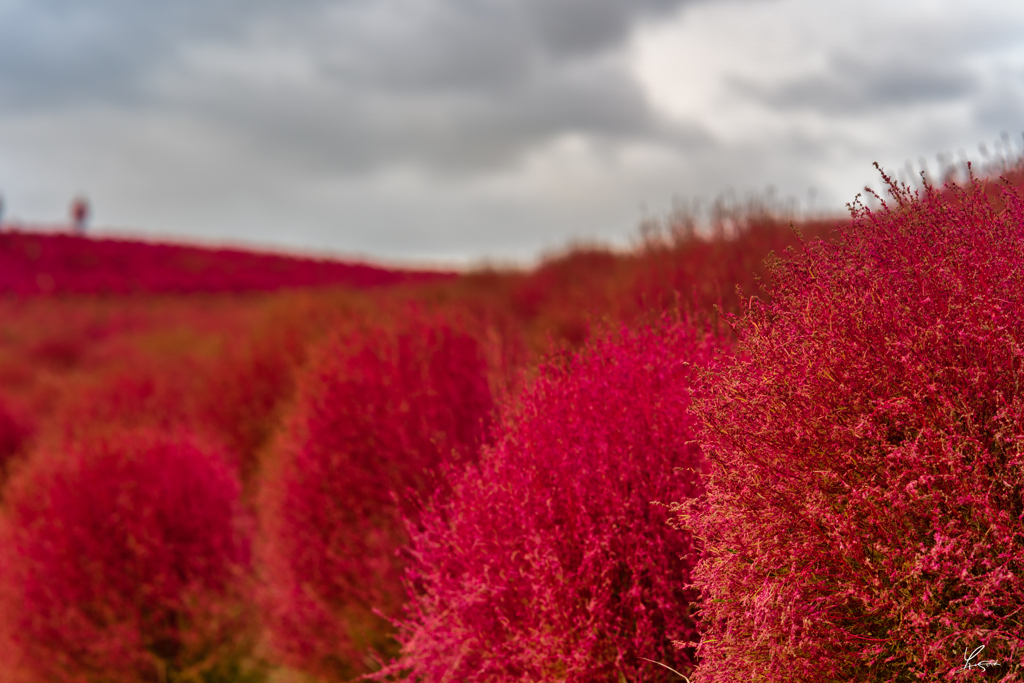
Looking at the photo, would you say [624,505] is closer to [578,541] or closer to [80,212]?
[578,541]

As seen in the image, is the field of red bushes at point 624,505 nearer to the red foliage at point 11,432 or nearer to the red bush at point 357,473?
the red bush at point 357,473

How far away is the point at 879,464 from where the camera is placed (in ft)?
7.87

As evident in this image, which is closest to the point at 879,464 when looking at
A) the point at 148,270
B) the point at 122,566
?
the point at 122,566

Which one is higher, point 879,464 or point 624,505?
point 879,464

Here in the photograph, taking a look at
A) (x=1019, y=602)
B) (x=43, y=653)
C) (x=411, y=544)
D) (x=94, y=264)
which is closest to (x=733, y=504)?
(x=1019, y=602)

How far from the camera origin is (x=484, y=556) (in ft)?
10.9

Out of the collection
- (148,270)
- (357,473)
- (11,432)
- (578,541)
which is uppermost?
(148,270)

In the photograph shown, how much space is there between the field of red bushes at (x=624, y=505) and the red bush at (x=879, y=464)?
0.01m

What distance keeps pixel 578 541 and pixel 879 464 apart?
3.77 feet

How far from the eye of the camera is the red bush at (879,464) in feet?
7.53

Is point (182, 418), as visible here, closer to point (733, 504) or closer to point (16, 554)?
point (16, 554)

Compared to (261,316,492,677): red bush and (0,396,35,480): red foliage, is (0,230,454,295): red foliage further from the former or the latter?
(261,316,492,677): red bush

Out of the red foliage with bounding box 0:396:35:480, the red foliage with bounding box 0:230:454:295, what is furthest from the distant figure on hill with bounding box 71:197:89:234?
the red foliage with bounding box 0:396:35:480

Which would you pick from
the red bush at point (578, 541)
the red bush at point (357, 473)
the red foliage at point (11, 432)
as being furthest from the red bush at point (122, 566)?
the red foliage at point (11, 432)
